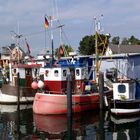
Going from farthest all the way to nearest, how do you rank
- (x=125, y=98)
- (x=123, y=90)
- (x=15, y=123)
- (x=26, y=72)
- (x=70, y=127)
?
(x=26, y=72)
(x=123, y=90)
(x=125, y=98)
(x=15, y=123)
(x=70, y=127)

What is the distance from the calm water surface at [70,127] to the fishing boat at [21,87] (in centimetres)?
421

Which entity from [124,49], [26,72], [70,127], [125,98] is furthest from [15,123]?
[124,49]

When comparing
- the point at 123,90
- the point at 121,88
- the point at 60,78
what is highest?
the point at 60,78

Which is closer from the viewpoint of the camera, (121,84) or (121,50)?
(121,84)

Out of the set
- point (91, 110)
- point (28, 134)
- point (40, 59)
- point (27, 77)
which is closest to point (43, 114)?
point (91, 110)

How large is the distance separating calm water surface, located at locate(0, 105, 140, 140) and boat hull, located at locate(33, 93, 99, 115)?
1.32ft

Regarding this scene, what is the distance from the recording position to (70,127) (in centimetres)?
2536

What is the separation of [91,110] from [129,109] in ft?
11.4

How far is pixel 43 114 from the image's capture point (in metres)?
29.2

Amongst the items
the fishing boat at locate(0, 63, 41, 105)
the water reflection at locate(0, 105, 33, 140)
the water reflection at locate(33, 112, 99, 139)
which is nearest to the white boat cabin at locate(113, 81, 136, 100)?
the water reflection at locate(33, 112, 99, 139)

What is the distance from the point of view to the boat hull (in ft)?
93.8

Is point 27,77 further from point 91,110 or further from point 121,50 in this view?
point 121,50

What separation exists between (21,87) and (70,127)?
10.8m

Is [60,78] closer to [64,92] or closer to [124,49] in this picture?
[64,92]
